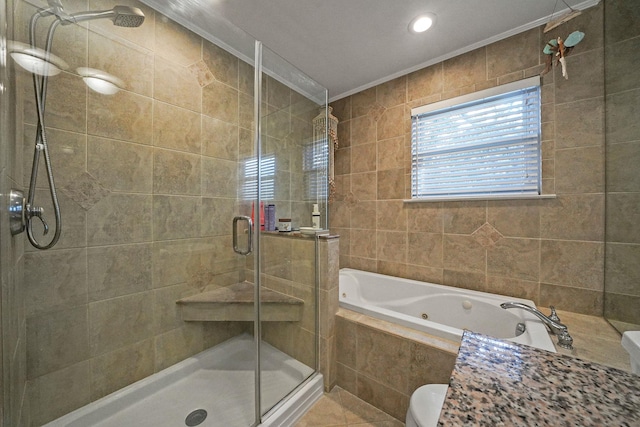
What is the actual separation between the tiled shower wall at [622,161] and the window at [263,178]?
6.70 feet

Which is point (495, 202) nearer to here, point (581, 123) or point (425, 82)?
point (581, 123)

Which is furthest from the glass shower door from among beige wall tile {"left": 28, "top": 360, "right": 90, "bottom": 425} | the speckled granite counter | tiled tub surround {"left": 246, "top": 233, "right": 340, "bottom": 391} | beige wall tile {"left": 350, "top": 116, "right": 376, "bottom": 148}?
the speckled granite counter

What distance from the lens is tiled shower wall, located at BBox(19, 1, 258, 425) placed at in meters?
1.11

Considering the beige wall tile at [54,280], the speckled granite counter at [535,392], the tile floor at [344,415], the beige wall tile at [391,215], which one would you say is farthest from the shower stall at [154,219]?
the speckled granite counter at [535,392]

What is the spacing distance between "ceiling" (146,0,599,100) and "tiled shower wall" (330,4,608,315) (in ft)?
0.38

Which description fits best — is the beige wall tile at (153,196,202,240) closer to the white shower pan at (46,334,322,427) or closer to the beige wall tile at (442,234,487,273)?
the white shower pan at (46,334,322,427)

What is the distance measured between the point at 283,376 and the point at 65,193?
159cm

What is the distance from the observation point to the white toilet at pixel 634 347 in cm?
45

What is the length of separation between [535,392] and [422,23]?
6.69 feet

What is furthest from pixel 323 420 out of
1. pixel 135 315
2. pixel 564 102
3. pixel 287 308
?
pixel 564 102

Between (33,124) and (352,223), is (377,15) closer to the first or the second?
(352,223)

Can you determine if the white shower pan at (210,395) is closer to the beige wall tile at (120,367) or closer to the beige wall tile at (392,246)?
the beige wall tile at (120,367)

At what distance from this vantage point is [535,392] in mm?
353

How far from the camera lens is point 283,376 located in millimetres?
1443
